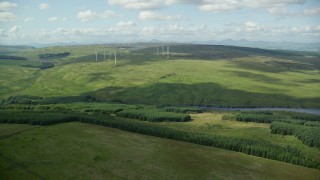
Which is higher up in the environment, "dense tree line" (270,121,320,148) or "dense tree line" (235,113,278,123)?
"dense tree line" (270,121,320,148)

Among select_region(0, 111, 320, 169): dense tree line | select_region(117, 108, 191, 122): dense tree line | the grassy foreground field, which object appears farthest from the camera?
select_region(117, 108, 191, 122): dense tree line

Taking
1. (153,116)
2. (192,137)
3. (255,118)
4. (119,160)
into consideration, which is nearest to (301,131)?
(255,118)

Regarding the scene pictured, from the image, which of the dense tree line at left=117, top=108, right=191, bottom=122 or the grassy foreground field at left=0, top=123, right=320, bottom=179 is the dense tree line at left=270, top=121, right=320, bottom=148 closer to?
the grassy foreground field at left=0, top=123, right=320, bottom=179

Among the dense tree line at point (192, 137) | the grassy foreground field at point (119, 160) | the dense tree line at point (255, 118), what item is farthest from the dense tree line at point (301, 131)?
the grassy foreground field at point (119, 160)

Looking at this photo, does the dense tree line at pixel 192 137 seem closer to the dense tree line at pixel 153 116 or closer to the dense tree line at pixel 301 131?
the dense tree line at pixel 301 131

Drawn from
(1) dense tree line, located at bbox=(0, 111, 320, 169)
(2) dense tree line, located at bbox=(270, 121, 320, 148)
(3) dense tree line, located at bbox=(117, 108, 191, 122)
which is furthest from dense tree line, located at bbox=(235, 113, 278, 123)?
(1) dense tree line, located at bbox=(0, 111, 320, 169)

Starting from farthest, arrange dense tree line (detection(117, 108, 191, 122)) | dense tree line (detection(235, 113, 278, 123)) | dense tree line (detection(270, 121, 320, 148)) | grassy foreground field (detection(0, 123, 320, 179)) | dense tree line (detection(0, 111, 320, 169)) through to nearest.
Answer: dense tree line (detection(235, 113, 278, 123)) → dense tree line (detection(117, 108, 191, 122)) → dense tree line (detection(270, 121, 320, 148)) → dense tree line (detection(0, 111, 320, 169)) → grassy foreground field (detection(0, 123, 320, 179))

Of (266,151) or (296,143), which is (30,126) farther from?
(296,143)

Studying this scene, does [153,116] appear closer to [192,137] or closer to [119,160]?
[192,137]
